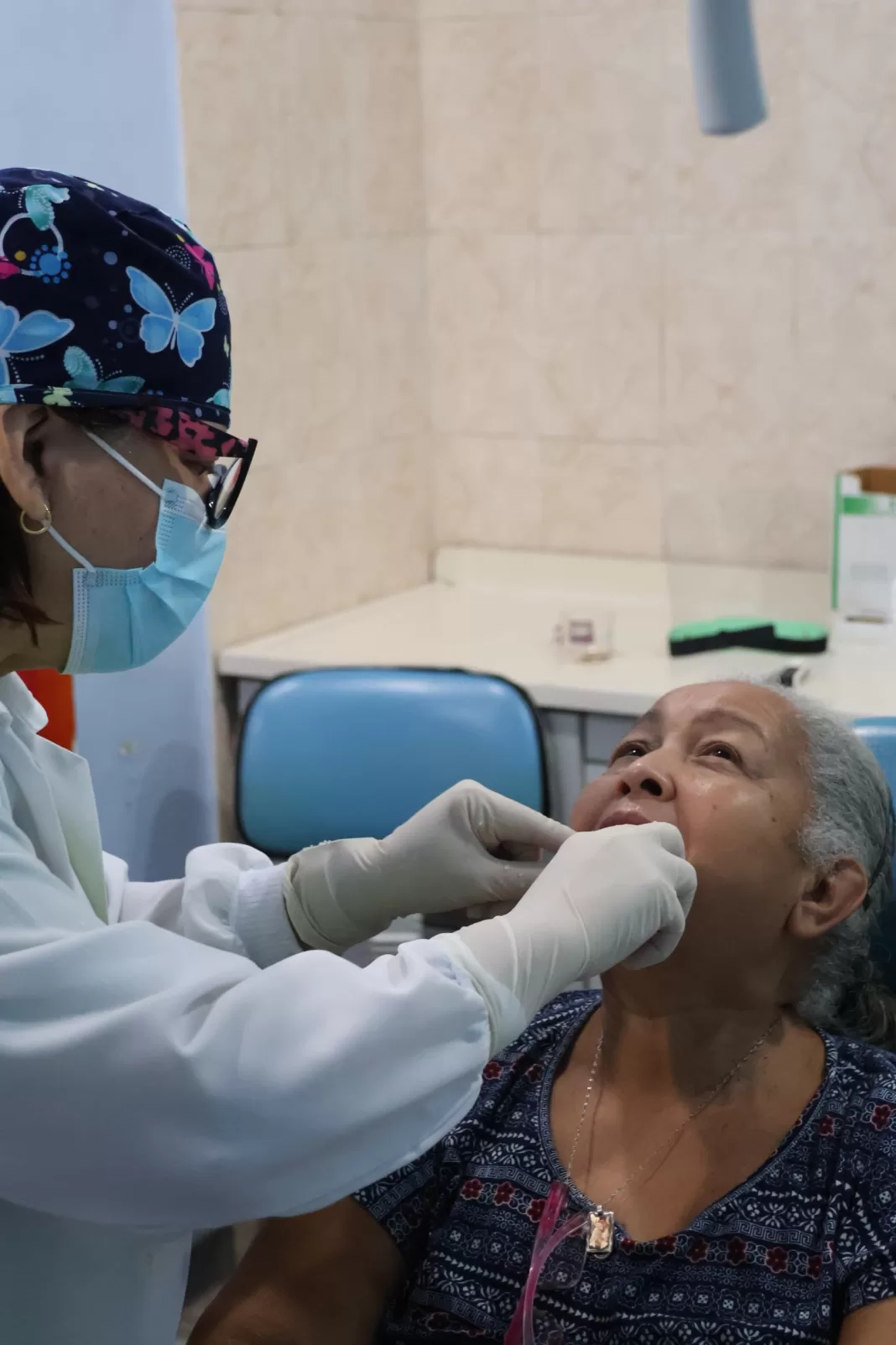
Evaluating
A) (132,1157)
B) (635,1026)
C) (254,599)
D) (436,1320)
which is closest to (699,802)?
(635,1026)

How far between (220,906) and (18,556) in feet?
1.64

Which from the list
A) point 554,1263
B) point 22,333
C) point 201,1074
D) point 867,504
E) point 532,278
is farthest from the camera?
point 532,278

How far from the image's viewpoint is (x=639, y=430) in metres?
3.02

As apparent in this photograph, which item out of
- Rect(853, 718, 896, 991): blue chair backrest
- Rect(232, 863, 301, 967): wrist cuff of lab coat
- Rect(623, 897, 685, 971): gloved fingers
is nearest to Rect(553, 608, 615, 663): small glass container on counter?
Rect(853, 718, 896, 991): blue chair backrest

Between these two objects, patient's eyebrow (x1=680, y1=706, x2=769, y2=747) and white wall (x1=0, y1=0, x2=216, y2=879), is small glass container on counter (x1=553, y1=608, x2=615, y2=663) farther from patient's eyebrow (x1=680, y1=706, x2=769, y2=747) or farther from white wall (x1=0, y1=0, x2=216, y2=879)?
patient's eyebrow (x1=680, y1=706, x2=769, y2=747)

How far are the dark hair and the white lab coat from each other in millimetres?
170

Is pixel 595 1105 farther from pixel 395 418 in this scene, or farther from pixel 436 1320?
pixel 395 418

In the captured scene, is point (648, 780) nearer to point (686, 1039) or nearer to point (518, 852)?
point (518, 852)

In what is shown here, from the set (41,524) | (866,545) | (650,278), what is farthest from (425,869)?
(650,278)

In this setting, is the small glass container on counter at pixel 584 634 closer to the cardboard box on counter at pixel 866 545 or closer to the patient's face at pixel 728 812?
the cardboard box on counter at pixel 866 545

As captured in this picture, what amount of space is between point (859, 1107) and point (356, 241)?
1.97 m

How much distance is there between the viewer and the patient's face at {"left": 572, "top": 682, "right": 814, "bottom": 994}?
5.11ft

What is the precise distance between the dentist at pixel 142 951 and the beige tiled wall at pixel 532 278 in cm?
142

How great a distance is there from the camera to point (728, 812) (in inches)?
61.7
